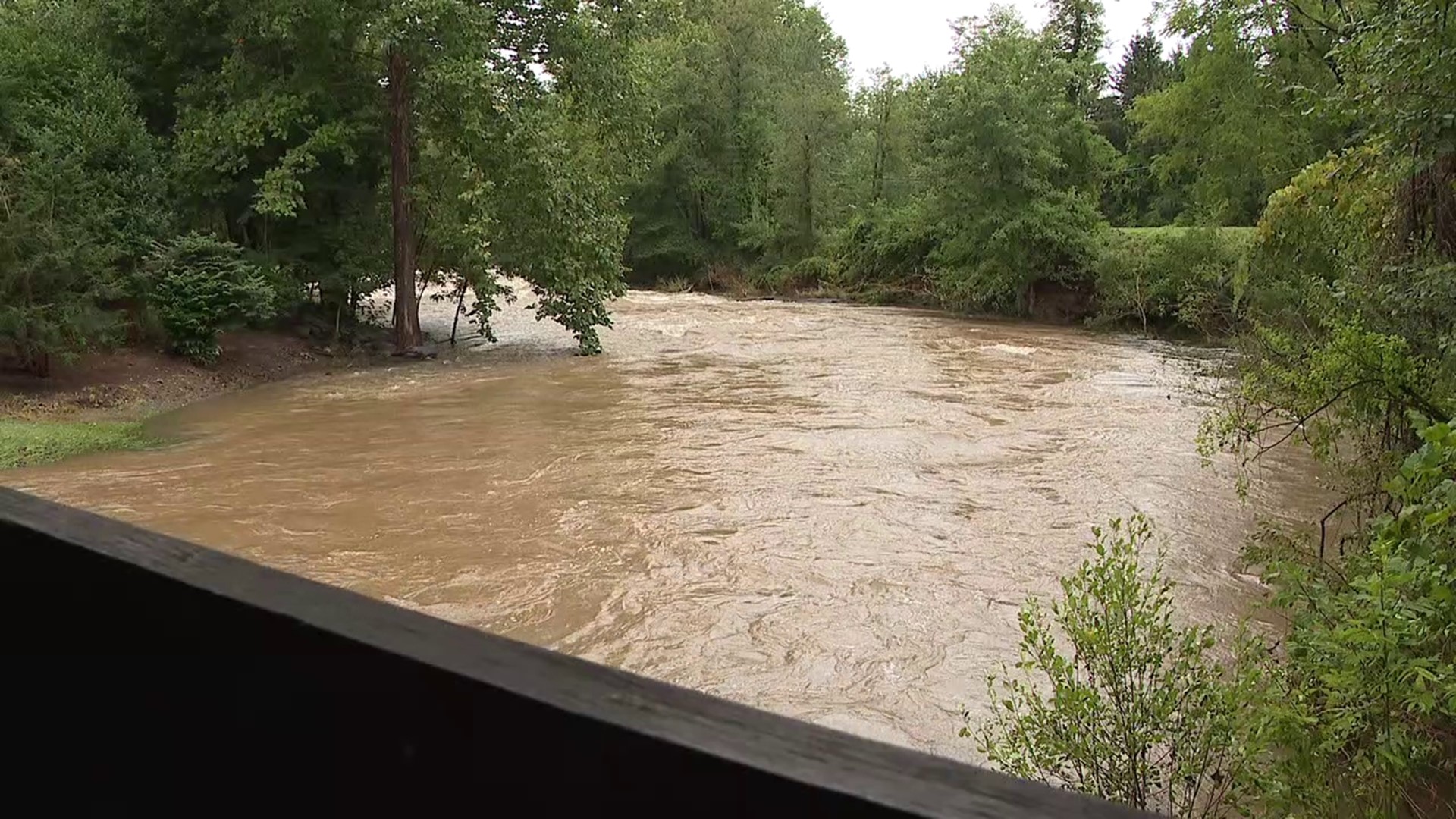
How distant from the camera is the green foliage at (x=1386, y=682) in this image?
3.53 meters

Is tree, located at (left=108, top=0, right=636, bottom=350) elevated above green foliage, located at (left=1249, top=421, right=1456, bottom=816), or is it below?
above

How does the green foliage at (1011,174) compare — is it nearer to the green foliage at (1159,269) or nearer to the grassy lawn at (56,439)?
the green foliage at (1159,269)

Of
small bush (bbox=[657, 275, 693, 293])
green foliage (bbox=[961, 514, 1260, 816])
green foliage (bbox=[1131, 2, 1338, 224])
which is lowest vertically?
green foliage (bbox=[961, 514, 1260, 816])

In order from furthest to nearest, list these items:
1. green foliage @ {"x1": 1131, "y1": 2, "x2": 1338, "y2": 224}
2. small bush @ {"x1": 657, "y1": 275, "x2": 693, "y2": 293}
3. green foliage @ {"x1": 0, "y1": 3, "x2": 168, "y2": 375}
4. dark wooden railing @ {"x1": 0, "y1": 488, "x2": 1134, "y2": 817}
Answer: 1. small bush @ {"x1": 657, "y1": 275, "x2": 693, "y2": 293}
2. green foliage @ {"x1": 1131, "y1": 2, "x2": 1338, "y2": 224}
3. green foliage @ {"x1": 0, "y1": 3, "x2": 168, "y2": 375}
4. dark wooden railing @ {"x1": 0, "y1": 488, "x2": 1134, "y2": 817}

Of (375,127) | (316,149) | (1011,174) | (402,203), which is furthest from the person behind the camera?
(1011,174)

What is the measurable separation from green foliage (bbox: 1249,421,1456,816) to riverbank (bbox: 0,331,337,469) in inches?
473

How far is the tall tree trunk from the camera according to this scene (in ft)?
63.7

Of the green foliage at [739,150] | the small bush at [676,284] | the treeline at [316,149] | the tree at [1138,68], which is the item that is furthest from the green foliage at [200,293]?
the tree at [1138,68]

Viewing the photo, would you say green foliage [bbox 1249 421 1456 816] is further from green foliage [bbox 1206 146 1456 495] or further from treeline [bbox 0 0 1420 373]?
treeline [bbox 0 0 1420 373]

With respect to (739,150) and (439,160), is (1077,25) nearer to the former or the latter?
(739,150)

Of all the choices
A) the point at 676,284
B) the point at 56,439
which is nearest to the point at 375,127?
the point at 56,439

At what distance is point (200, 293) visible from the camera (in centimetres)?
1675

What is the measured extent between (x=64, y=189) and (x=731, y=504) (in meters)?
11.4

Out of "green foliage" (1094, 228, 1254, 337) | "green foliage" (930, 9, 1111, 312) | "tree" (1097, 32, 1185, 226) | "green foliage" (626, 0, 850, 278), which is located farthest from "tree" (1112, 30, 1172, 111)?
"green foliage" (1094, 228, 1254, 337)
